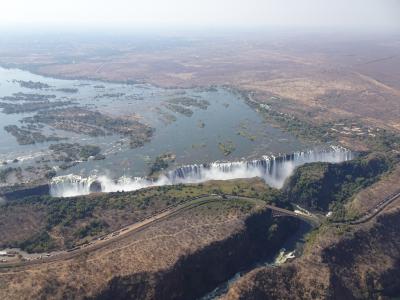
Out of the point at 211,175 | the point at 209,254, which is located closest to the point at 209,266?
the point at 209,254

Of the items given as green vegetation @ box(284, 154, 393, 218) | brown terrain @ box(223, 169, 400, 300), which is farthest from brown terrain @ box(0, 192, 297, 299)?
green vegetation @ box(284, 154, 393, 218)

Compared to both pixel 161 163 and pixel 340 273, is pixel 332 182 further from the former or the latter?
pixel 161 163

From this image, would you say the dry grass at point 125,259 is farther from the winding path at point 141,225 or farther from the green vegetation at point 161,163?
the green vegetation at point 161,163

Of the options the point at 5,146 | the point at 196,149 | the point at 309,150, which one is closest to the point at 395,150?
the point at 309,150

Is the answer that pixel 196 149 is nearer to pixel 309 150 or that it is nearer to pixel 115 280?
pixel 309 150

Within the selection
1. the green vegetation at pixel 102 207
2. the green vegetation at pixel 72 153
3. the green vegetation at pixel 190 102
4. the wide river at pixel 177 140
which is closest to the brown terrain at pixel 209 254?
the green vegetation at pixel 102 207

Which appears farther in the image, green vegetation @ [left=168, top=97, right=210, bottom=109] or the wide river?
green vegetation @ [left=168, top=97, right=210, bottom=109]

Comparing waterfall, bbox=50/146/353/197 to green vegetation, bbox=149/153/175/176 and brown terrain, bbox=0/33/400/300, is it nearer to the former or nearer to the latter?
green vegetation, bbox=149/153/175/176

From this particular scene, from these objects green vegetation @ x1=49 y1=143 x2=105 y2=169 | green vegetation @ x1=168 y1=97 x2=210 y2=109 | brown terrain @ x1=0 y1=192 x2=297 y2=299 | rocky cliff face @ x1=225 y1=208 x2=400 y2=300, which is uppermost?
green vegetation @ x1=168 y1=97 x2=210 y2=109
